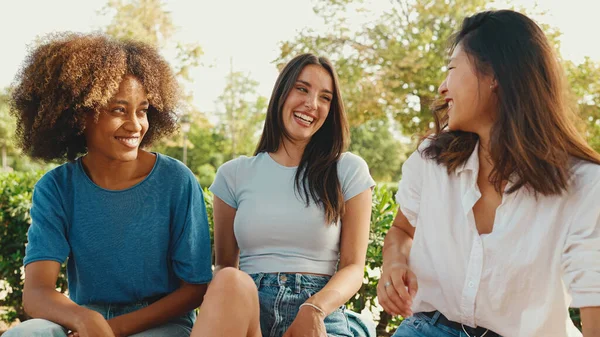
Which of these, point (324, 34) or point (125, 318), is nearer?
point (125, 318)

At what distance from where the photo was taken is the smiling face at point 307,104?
2.98 meters

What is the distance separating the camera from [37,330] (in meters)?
2.23

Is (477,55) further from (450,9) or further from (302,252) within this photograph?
(450,9)

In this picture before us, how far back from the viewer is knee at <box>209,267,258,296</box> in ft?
7.10

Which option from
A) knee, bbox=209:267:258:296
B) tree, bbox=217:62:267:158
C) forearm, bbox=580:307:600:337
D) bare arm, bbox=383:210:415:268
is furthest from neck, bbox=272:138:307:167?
tree, bbox=217:62:267:158

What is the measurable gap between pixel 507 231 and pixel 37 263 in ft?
6.00

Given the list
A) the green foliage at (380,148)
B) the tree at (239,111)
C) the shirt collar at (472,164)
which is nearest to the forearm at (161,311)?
the shirt collar at (472,164)

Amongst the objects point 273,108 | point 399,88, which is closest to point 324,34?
point 399,88

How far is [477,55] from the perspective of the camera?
217cm

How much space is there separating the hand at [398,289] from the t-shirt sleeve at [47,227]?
1.33 meters

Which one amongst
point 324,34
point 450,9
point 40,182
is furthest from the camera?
point 324,34

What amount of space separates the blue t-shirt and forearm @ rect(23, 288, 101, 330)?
195mm

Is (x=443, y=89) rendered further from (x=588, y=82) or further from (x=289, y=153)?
(x=588, y=82)

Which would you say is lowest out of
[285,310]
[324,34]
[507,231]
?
[285,310]
